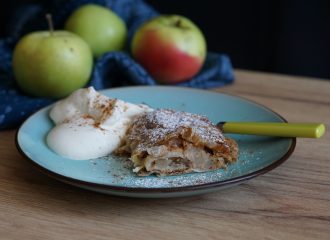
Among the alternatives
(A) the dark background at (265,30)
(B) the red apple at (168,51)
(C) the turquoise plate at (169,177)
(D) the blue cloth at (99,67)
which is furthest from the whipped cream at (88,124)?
(A) the dark background at (265,30)

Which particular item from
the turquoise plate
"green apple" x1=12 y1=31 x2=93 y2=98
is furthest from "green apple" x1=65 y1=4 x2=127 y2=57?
the turquoise plate

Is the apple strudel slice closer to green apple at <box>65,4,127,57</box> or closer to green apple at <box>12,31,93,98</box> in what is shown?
green apple at <box>12,31,93,98</box>

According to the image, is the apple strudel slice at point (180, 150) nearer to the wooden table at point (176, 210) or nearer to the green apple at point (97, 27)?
the wooden table at point (176, 210)

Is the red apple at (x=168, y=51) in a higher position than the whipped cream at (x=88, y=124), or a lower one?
higher

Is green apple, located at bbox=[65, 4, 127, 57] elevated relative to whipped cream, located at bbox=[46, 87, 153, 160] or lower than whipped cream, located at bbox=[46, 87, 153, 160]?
elevated

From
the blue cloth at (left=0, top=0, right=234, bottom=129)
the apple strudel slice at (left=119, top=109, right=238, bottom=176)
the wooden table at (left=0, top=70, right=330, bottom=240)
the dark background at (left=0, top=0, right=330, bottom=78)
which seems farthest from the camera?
the dark background at (left=0, top=0, right=330, bottom=78)

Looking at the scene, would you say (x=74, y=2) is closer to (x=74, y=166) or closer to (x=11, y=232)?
(x=74, y=166)
